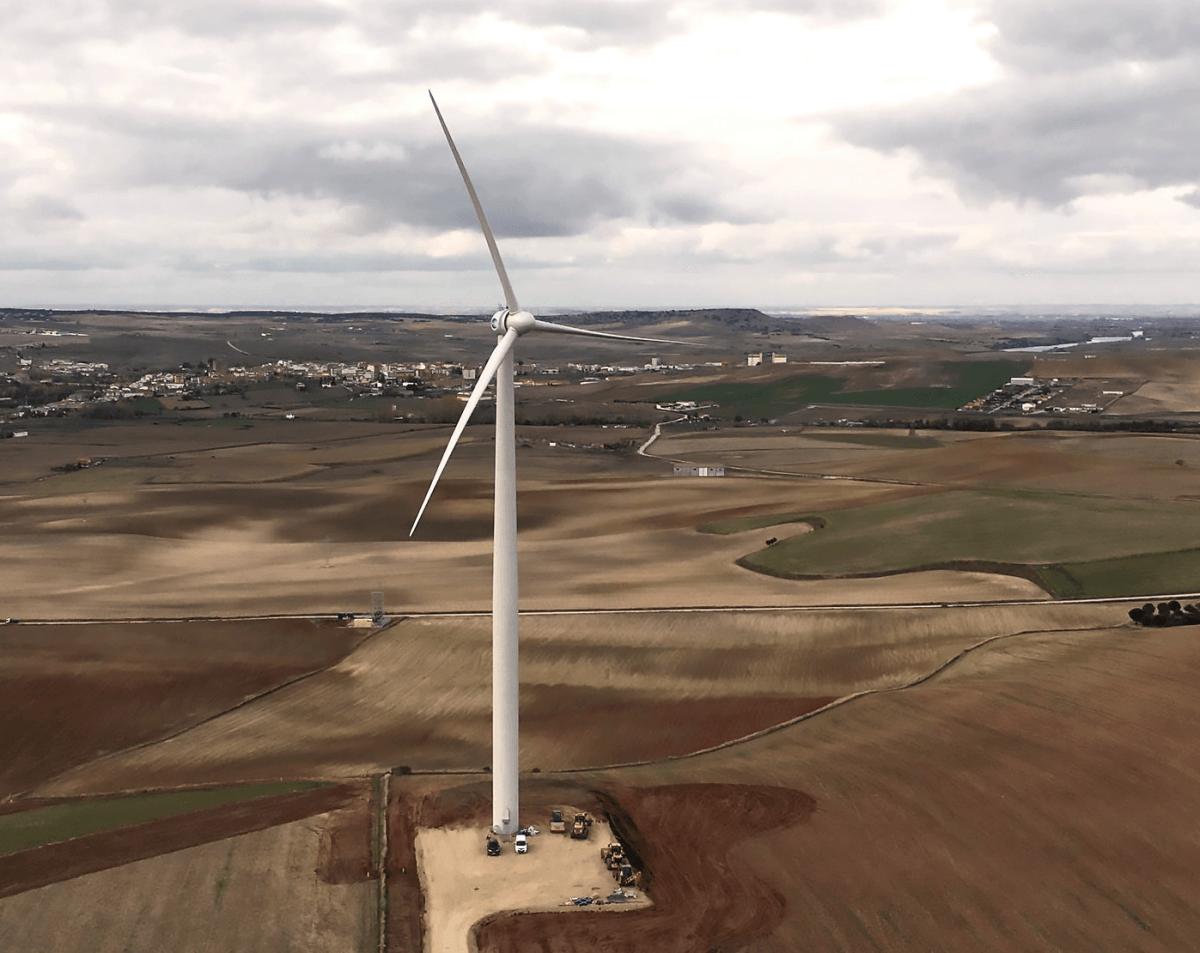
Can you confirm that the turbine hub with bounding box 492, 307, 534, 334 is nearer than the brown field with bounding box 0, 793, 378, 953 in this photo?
No

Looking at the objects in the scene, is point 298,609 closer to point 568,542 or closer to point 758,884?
point 568,542

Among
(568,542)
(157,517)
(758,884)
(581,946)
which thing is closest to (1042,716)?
(758,884)

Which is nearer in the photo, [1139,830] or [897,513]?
[1139,830]

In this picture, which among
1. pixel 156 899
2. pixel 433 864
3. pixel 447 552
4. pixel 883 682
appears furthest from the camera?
pixel 447 552

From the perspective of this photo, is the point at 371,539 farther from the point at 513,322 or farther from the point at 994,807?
the point at 994,807

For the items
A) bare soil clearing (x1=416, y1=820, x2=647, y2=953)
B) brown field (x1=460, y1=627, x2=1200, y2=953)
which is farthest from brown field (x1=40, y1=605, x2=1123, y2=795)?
bare soil clearing (x1=416, y1=820, x2=647, y2=953)

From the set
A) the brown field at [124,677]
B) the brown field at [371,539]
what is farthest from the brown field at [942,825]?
the brown field at [124,677]

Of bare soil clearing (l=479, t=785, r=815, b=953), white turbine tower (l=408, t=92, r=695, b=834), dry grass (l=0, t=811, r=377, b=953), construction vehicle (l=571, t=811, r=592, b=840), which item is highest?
white turbine tower (l=408, t=92, r=695, b=834)

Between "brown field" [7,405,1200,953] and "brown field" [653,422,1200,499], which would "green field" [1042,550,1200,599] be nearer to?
"brown field" [7,405,1200,953]
